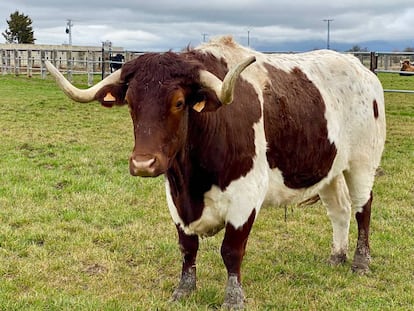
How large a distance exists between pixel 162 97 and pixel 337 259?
2720mm

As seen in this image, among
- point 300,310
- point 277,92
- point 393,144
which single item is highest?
point 277,92

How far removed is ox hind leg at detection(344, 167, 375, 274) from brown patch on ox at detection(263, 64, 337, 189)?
1.56 feet

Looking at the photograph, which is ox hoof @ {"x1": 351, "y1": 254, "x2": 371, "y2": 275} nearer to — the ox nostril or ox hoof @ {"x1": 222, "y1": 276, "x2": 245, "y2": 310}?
ox hoof @ {"x1": 222, "y1": 276, "x2": 245, "y2": 310}

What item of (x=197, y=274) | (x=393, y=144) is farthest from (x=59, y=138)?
(x=197, y=274)

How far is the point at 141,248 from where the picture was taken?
5.43m

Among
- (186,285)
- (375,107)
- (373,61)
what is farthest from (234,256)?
(373,61)

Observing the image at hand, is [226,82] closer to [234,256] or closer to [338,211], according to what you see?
[234,256]

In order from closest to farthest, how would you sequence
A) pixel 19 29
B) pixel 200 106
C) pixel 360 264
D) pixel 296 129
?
pixel 200 106, pixel 296 129, pixel 360 264, pixel 19 29

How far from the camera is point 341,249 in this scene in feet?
17.3

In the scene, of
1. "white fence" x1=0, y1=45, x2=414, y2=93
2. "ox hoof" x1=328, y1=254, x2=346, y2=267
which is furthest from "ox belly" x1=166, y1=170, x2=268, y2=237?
"white fence" x1=0, y1=45, x2=414, y2=93

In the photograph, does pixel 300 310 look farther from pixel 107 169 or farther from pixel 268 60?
pixel 107 169

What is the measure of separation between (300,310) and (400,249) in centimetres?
176

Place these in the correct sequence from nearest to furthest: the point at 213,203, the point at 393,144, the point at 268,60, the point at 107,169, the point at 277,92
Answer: the point at 213,203 < the point at 277,92 < the point at 268,60 < the point at 107,169 < the point at 393,144

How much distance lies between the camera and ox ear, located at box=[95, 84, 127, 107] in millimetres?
3691
